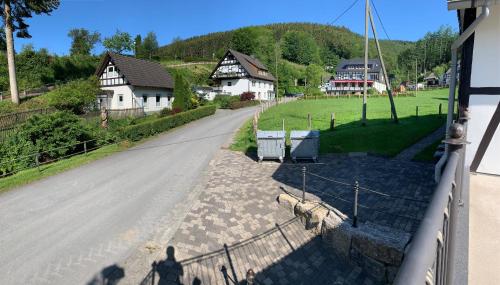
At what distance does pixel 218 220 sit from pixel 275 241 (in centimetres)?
186

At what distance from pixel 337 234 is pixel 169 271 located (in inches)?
154

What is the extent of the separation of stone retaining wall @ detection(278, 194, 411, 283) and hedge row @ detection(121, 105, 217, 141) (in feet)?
53.7

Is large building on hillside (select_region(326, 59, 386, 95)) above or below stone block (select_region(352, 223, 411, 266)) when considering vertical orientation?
above

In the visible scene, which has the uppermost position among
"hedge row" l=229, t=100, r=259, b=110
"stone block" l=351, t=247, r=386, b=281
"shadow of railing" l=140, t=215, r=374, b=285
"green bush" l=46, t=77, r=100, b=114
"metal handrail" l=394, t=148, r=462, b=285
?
"green bush" l=46, t=77, r=100, b=114

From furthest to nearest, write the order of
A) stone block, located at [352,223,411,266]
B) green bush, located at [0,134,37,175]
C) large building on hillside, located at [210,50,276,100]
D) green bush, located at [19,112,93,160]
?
large building on hillside, located at [210,50,276,100] → green bush, located at [19,112,93,160] → green bush, located at [0,134,37,175] → stone block, located at [352,223,411,266]

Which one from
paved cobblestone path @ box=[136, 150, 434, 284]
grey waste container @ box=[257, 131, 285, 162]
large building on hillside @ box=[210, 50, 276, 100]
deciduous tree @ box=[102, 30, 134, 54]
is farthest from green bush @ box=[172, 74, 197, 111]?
deciduous tree @ box=[102, 30, 134, 54]

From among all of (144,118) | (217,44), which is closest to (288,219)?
(144,118)

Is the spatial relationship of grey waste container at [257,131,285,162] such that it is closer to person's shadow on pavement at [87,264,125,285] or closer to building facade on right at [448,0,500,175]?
building facade on right at [448,0,500,175]

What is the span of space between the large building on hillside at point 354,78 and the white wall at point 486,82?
7478 centimetres

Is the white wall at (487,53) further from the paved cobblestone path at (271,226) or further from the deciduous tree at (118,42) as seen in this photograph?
the deciduous tree at (118,42)

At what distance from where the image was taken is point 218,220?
8859 mm

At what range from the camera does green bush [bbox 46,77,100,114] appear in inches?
1024

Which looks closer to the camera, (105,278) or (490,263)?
(490,263)

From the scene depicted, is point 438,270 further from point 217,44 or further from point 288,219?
point 217,44
